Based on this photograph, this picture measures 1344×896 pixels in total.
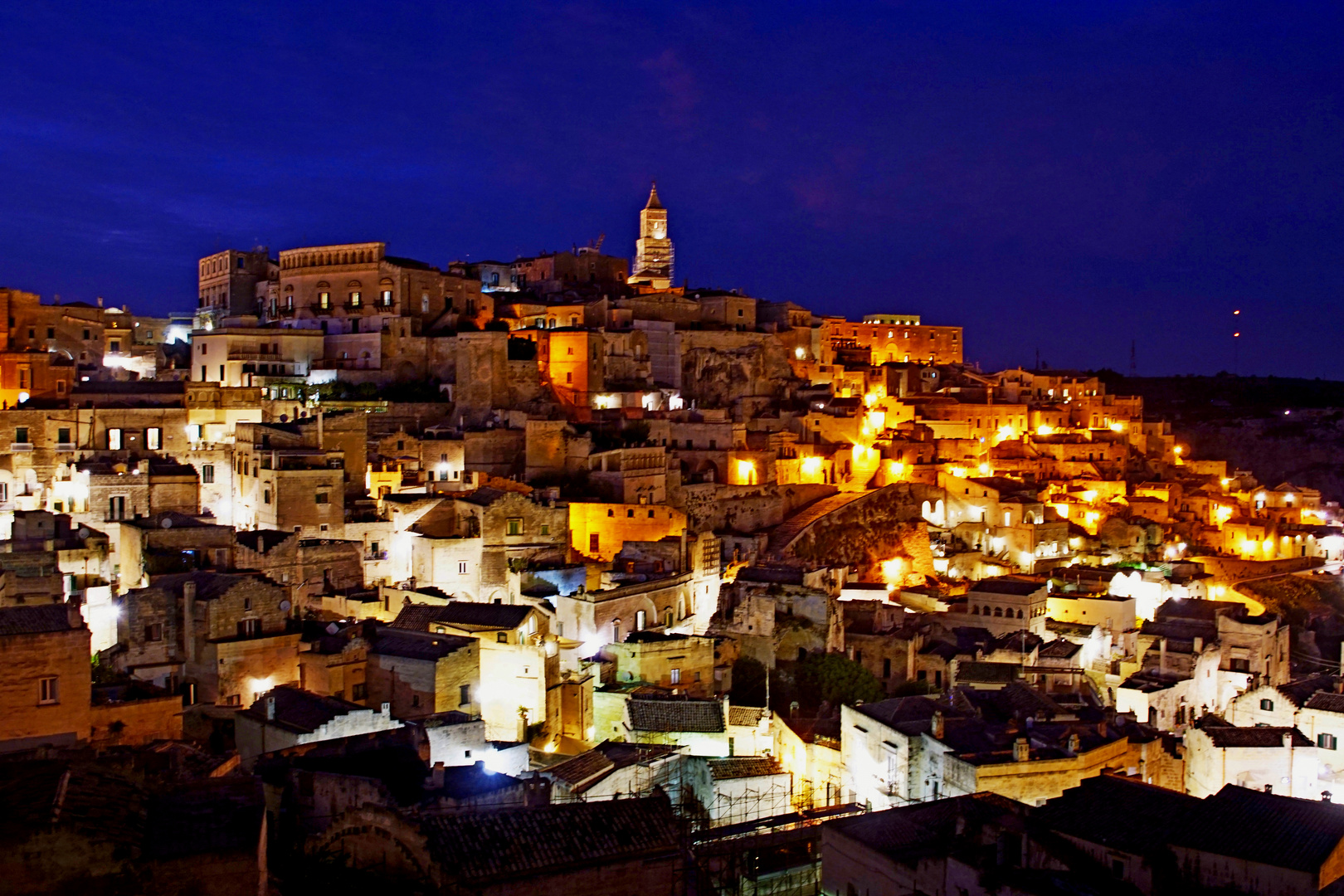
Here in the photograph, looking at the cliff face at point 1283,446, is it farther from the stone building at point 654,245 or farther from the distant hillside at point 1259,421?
the stone building at point 654,245

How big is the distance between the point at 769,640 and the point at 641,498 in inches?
335

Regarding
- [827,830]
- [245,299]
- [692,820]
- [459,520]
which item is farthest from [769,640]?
[245,299]

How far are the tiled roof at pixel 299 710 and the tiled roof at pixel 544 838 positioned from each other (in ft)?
21.0

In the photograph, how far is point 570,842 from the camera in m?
11.1

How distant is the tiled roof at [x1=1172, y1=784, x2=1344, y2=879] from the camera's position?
13758 millimetres

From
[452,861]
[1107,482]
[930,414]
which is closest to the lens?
[452,861]

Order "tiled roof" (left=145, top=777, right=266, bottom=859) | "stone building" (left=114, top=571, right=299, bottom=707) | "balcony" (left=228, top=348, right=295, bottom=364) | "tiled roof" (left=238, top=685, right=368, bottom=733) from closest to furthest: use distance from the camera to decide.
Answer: "tiled roof" (left=145, top=777, right=266, bottom=859), "tiled roof" (left=238, top=685, right=368, bottom=733), "stone building" (left=114, top=571, right=299, bottom=707), "balcony" (left=228, top=348, right=295, bottom=364)

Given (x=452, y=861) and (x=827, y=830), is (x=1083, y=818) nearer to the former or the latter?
(x=827, y=830)

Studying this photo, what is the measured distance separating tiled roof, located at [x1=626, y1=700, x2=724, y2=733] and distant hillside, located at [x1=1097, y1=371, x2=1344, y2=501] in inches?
2370

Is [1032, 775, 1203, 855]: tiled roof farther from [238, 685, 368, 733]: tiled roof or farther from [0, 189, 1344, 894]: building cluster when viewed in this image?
[238, 685, 368, 733]: tiled roof

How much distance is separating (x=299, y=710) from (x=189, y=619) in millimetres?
4212

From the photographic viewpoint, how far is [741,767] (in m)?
19.3

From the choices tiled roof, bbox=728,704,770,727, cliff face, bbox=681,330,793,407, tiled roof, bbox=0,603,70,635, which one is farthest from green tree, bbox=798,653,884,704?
cliff face, bbox=681,330,793,407

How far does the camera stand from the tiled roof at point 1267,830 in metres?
13.8
